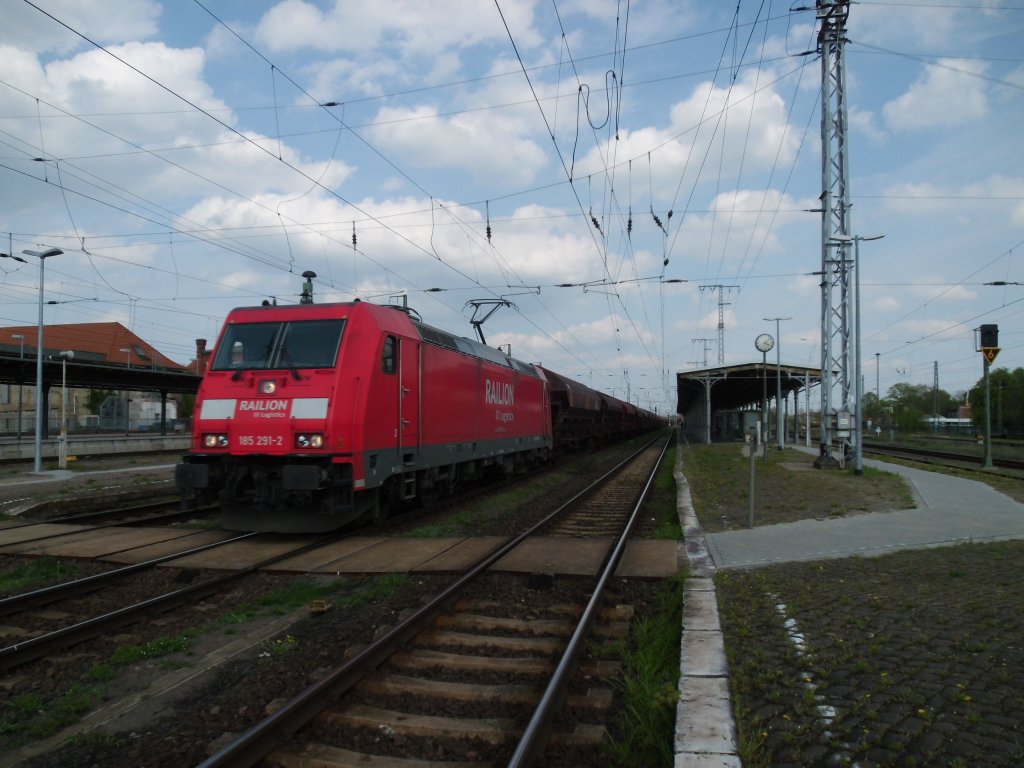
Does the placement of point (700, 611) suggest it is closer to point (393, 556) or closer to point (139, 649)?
point (393, 556)

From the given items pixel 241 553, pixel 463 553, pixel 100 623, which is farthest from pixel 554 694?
pixel 241 553

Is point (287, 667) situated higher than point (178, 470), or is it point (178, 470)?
point (178, 470)

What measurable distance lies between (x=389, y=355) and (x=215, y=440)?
2546 mm

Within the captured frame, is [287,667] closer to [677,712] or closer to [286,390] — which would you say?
[677,712]

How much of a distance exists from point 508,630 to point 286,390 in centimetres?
492

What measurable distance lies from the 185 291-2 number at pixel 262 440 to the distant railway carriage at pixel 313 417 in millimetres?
17

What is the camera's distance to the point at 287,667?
490cm

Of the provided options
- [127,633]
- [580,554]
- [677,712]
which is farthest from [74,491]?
[677,712]

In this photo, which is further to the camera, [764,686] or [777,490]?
[777,490]

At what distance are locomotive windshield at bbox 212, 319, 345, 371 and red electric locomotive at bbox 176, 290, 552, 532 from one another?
16mm

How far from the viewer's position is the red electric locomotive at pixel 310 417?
8.88 metres

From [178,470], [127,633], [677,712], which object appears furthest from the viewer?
[178,470]

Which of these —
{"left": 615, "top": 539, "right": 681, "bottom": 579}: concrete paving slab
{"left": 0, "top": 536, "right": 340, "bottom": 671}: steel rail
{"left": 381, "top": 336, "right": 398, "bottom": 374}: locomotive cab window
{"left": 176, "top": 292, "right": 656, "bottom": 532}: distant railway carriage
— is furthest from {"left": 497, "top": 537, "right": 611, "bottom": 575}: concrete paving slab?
{"left": 381, "top": 336, "right": 398, "bottom": 374}: locomotive cab window

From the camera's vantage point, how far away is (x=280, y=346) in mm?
9703
